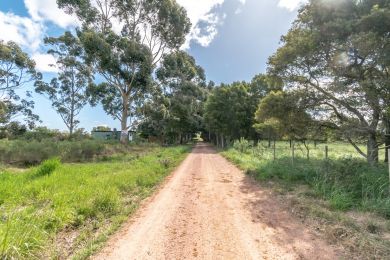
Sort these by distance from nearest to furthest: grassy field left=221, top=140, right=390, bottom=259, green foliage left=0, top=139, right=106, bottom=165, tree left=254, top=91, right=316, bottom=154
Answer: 1. grassy field left=221, top=140, right=390, bottom=259
2. tree left=254, top=91, right=316, bottom=154
3. green foliage left=0, top=139, right=106, bottom=165

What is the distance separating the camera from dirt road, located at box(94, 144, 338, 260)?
158 inches

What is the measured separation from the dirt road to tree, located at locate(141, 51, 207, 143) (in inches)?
904

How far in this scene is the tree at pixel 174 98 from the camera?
29.3m

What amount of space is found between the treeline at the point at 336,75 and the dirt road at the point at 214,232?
5.00 metres

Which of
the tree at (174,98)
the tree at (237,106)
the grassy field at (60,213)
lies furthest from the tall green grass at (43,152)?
the tree at (237,106)

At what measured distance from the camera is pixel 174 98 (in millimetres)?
38281

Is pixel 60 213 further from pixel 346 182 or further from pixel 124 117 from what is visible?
pixel 124 117

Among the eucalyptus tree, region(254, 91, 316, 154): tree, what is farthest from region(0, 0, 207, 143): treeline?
region(254, 91, 316, 154): tree

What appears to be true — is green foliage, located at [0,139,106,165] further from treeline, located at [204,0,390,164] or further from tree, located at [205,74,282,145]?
tree, located at [205,74,282,145]

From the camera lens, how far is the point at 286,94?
13.2 metres

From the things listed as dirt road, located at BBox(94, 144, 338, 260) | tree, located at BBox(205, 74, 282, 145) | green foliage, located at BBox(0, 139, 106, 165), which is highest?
tree, located at BBox(205, 74, 282, 145)

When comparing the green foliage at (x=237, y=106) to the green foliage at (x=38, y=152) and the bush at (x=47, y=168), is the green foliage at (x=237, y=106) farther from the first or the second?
the bush at (x=47, y=168)

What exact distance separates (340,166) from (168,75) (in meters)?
24.5

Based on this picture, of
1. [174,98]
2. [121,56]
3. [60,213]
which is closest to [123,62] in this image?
[121,56]
